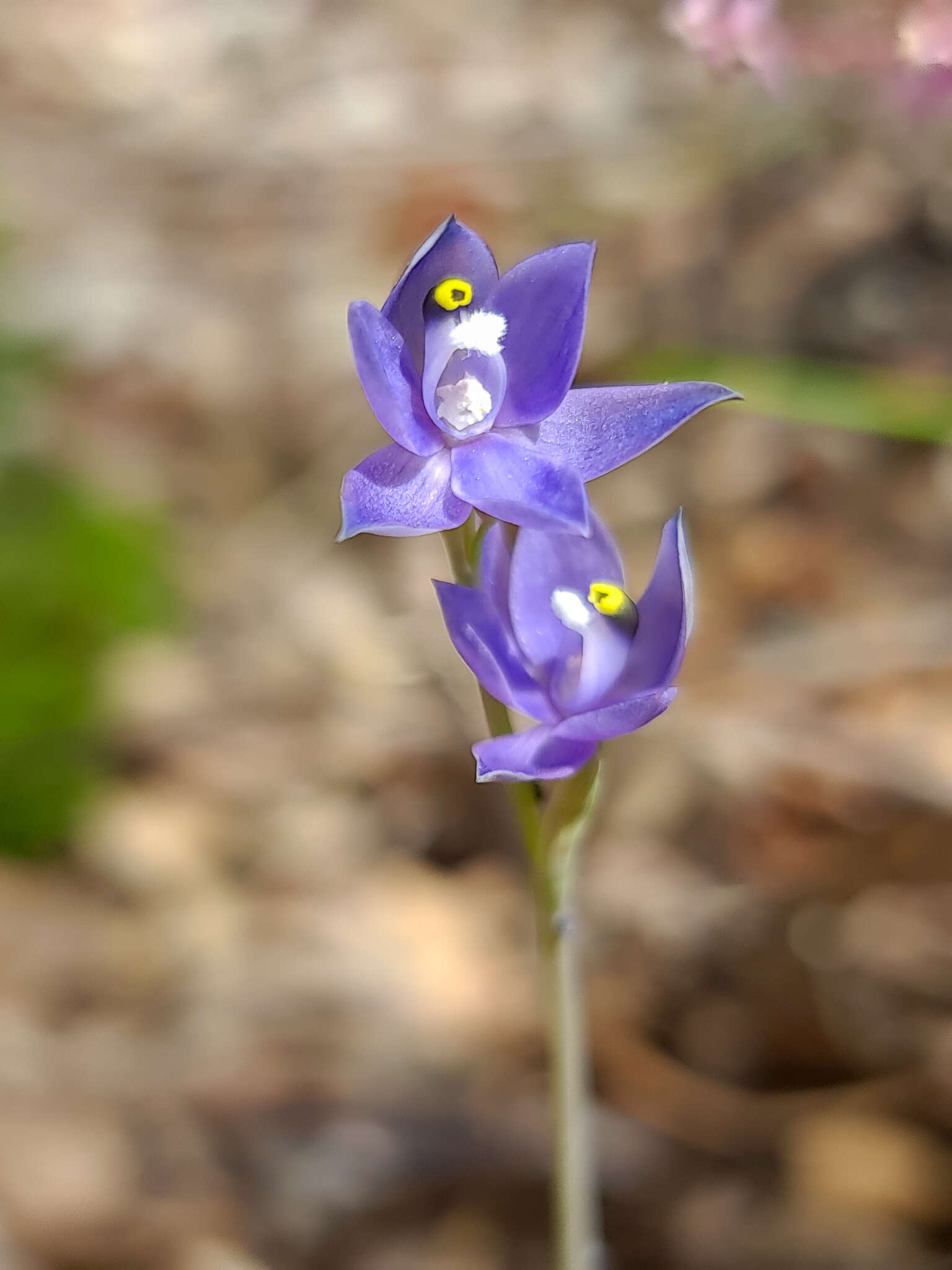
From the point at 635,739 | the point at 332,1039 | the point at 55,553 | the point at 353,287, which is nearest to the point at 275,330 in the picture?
the point at 353,287

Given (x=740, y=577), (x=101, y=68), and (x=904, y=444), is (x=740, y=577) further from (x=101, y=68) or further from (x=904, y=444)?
(x=101, y=68)

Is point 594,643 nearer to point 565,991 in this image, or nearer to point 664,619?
point 664,619

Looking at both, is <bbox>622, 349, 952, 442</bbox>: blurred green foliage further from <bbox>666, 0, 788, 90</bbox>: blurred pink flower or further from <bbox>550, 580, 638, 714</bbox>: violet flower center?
<bbox>550, 580, 638, 714</bbox>: violet flower center

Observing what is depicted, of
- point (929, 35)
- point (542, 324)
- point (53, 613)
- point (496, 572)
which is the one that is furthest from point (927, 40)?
point (53, 613)

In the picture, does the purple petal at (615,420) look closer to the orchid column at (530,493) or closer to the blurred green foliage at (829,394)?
the orchid column at (530,493)

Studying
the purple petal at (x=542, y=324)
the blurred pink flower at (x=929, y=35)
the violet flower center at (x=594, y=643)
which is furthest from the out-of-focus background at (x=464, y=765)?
the violet flower center at (x=594, y=643)
